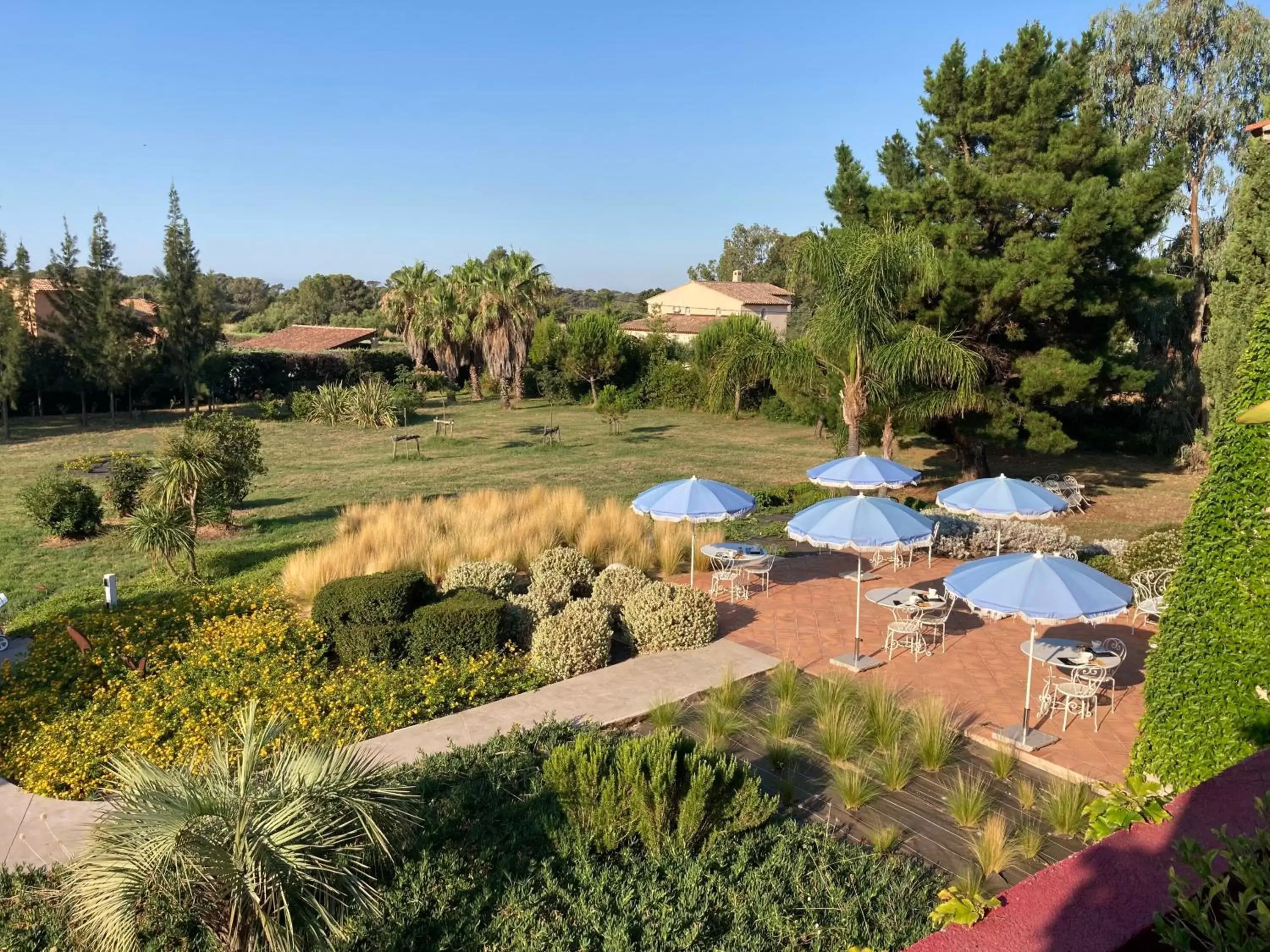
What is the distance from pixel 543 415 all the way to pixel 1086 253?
2405 centimetres

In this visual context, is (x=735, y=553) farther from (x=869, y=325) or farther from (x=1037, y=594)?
(x=869, y=325)

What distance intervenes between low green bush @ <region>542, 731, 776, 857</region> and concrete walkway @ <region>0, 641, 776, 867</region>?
1.79m

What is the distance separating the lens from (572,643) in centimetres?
923

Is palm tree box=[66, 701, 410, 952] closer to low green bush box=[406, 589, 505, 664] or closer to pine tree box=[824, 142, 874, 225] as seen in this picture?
low green bush box=[406, 589, 505, 664]

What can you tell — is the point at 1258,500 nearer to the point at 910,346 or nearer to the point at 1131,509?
the point at 910,346

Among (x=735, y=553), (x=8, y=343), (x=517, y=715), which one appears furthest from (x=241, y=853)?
(x=8, y=343)

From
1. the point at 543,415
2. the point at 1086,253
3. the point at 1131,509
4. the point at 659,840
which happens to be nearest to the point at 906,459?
the point at 1131,509

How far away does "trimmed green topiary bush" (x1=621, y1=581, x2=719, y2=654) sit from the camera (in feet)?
32.7

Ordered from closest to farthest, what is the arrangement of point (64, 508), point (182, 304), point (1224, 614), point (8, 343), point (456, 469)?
point (1224, 614), point (64, 508), point (456, 469), point (8, 343), point (182, 304)

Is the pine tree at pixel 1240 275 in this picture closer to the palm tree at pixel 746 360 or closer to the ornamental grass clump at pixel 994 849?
the palm tree at pixel 746 360

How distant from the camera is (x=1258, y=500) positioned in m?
5.32

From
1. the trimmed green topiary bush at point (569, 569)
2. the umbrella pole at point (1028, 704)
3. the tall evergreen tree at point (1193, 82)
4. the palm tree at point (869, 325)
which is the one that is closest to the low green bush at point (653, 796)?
the umbrella pole at point (1028, 704)

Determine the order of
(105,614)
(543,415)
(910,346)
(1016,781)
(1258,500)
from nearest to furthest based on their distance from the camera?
(1258,500) < (1016,781) < (105,614) < (910,346) < (543,415)

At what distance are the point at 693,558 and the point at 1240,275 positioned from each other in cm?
1430
